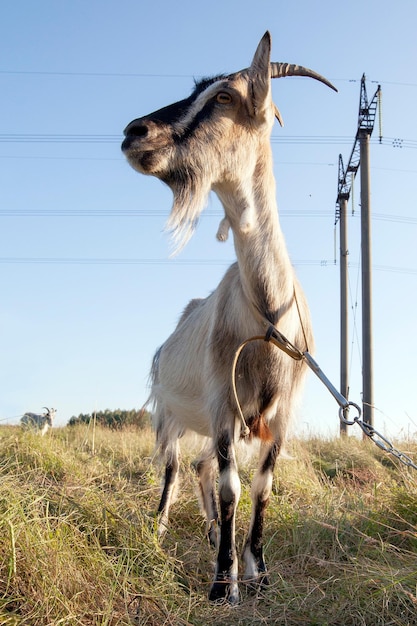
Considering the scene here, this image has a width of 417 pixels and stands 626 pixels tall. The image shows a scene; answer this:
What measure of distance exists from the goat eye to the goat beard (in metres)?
0.43

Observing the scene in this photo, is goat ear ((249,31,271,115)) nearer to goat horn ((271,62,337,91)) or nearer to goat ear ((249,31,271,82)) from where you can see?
goat ear ((249,31,271,82))

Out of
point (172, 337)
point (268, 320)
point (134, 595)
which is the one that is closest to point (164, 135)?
point (268, 320)

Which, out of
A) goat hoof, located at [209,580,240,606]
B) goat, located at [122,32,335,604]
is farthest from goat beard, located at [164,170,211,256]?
goat hoof, located at [209,580,240,606]

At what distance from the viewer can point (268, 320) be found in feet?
13.4

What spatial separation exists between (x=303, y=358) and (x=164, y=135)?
153 centimetres

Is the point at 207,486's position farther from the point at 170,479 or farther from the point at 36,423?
the point at 36,423

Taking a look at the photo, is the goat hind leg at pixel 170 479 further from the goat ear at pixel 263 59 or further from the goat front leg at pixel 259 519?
the goat ear at pixel 263 59

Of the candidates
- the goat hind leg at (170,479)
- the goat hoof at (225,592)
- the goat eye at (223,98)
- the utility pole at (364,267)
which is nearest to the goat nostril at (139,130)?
the goat eye at (223,98)

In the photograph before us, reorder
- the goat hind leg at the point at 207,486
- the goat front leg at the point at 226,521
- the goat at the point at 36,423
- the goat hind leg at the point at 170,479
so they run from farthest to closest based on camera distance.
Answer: the goat at the point at 36,423, the goat hind leg at the point at 170,479, the goat hind leg at the point at 207,486, the goat front leg at the point at 226,521

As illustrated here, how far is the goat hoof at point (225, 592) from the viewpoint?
383cm

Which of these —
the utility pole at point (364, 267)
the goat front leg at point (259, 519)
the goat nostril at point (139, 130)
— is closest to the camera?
the goat nostril at point (139, 130)

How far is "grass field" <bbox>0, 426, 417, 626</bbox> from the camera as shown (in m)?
2.99

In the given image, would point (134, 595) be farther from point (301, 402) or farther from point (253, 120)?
point (253, 120)

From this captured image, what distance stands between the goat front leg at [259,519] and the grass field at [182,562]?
0.10m
